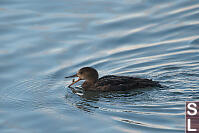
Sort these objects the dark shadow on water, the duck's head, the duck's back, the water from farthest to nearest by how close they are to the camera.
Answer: the duck's head
the duck's back
the dark shadow on water
the water

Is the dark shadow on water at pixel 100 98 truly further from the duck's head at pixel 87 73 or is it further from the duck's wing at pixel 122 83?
the duck's head at pixel 87 73

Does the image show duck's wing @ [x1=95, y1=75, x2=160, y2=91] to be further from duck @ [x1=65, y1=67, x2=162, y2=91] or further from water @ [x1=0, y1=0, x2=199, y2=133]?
water @ [x1=0, y1=0, x2=199, y2=133]

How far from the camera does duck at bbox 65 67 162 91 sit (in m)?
10.4

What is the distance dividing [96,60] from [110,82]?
169cm

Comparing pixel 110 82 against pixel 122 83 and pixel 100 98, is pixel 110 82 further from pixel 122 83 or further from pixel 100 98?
pixel 100 98

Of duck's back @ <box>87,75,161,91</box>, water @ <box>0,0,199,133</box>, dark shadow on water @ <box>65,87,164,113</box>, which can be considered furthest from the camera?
duck's back @ <box>87,75,161,91</box>

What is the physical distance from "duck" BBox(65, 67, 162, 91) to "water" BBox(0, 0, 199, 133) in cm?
17

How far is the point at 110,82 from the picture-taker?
10.5 m

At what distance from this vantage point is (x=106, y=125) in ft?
27.6

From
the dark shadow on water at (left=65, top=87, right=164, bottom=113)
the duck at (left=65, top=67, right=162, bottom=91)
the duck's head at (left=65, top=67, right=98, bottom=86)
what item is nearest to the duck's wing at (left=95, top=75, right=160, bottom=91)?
the duck at (left=65, top=67, right=162, bottom=91)

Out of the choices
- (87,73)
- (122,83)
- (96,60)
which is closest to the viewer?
(122,83)

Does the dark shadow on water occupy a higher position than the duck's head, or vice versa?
the duck's head

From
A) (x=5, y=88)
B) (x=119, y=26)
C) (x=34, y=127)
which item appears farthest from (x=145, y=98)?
(x=119, y=26)

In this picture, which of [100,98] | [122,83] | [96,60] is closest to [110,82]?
[122,83]
